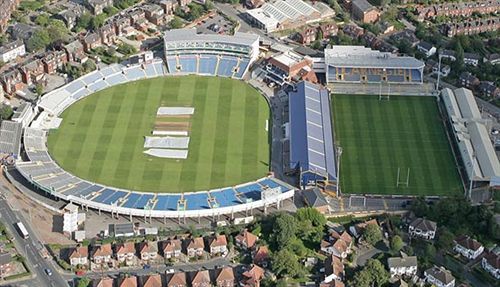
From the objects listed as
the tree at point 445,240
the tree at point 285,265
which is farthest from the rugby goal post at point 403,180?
the tree at point 285,265

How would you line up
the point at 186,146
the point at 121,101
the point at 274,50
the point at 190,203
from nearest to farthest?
the point at 190,203 → the point at 186,146 → the point at 121,101 → the point at 274,50

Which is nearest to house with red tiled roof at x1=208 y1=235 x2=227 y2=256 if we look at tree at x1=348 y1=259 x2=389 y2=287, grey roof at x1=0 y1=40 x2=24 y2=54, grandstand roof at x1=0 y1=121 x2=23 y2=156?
tree at x1=348 y1=259 x2=389 y2=287

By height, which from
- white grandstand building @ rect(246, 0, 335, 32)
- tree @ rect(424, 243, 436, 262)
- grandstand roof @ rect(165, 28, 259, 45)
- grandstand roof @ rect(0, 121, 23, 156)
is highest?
white grandstand building @ rect(246, 0, 335, 32)

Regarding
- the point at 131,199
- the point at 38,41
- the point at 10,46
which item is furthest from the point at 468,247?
the point at 10,46

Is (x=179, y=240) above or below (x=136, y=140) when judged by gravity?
below

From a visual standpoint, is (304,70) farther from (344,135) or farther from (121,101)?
(121,101)

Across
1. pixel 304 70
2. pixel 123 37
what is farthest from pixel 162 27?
pixel 304 70

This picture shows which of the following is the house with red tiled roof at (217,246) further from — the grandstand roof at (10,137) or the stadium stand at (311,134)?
the grandstand roof at (10,137)

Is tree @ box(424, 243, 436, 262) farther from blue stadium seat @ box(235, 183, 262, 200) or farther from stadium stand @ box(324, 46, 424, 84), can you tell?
stadium stand @ box(324, 46, 424, 84)
